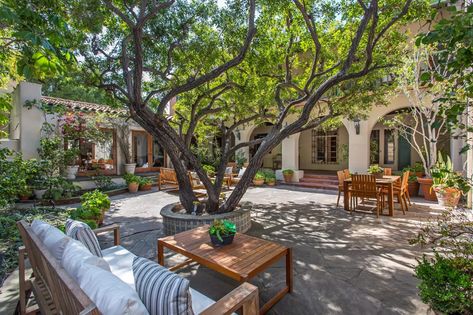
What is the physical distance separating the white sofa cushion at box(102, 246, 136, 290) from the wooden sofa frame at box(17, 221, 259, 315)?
1.88 feet

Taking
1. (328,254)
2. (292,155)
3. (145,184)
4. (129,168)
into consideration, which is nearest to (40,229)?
(328,254)

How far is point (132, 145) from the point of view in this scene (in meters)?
13.1

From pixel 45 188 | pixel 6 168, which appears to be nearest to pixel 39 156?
pixel 45 188

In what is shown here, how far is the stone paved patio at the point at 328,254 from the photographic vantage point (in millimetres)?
2803

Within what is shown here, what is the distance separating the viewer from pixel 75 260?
1736 millimetres

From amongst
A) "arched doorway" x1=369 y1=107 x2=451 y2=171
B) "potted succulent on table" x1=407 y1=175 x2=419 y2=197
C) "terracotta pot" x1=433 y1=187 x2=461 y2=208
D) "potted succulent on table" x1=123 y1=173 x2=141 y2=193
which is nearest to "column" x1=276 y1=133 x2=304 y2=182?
"arched doorway" x1=369 y1=107 x2=451 y2=171

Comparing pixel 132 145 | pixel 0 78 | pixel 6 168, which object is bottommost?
pixel 6 168

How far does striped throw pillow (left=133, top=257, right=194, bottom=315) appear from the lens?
139 cm

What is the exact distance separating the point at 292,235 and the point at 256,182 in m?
6.83

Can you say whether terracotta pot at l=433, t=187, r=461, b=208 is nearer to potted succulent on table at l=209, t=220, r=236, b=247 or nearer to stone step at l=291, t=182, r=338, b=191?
stone step at l=291, t=182, r=338, b=191

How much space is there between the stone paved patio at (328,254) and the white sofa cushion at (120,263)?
0.91 m

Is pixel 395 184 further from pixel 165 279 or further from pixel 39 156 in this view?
pixel 39 156

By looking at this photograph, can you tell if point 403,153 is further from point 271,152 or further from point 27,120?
point 27,120

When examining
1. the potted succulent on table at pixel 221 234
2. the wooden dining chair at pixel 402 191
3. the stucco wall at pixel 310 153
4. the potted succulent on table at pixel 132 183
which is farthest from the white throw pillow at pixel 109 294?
the stucco wall at pixel 310 153
